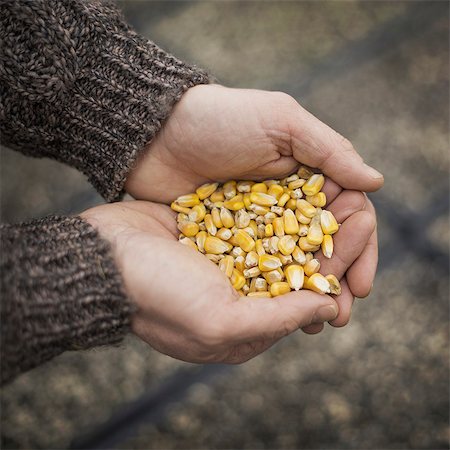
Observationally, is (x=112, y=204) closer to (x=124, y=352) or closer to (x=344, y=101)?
(x=124, y=352)

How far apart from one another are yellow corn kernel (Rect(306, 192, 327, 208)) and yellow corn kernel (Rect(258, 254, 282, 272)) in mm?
150

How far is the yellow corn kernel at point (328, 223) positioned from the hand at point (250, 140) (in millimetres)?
75

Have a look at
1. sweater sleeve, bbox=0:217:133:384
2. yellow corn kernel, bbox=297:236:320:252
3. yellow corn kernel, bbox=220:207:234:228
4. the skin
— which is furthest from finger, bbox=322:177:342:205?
sweater sleeve, bbox=0:217:133:384

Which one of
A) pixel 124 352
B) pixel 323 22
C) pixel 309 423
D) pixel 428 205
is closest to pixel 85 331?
pixel 124 352

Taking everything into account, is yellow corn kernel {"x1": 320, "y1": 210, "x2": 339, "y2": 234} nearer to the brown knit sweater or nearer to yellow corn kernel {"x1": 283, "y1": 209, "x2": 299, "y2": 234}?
yellow corn kernel {"x1": 283, "y1": 209, "x2": 299, "y2": 234}

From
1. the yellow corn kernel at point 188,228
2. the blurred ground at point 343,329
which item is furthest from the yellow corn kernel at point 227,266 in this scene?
the blurred ground at point 343,329

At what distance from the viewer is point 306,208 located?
131 cm

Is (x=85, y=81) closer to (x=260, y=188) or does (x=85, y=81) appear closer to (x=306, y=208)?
(x=260, y=188)

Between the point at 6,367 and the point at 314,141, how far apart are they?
2.41 feet

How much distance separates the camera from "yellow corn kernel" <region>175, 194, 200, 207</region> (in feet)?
4.60

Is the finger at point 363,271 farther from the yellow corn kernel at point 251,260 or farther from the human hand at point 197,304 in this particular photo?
the yellow corn kernel at point 251,260

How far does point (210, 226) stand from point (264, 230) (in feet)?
0.39

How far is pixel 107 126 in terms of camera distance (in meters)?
1.34

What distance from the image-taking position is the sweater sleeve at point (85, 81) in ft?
4.07
